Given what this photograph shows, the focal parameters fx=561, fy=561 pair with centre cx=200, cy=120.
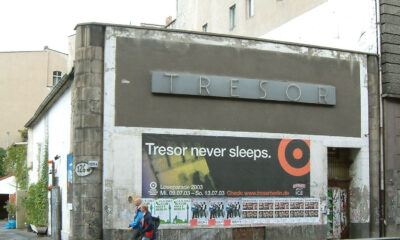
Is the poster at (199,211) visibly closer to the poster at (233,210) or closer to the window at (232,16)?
the poster at (233,210)

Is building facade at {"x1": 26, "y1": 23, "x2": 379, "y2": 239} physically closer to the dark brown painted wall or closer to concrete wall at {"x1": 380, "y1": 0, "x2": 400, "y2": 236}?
the dark brown painted wall

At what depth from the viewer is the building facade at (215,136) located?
16.3m

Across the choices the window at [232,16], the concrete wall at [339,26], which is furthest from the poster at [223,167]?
the window at [232,16]

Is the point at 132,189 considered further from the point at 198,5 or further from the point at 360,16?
the point at 198,5

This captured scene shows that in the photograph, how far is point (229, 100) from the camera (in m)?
17.6

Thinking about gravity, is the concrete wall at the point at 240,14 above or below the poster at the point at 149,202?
above

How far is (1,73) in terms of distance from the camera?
159ft

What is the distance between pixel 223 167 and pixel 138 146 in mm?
2760

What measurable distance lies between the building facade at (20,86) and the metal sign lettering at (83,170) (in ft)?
113

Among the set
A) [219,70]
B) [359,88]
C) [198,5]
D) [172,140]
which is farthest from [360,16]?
[198,5]

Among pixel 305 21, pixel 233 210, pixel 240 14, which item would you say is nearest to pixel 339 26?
pixel 305 21

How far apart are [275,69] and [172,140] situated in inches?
168

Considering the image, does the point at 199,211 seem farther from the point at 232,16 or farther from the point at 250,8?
the point at 232,16

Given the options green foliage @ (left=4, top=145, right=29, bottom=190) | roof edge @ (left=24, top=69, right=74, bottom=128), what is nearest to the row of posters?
roof edge @ (left=24, top=69, right=74, bottom=128)
